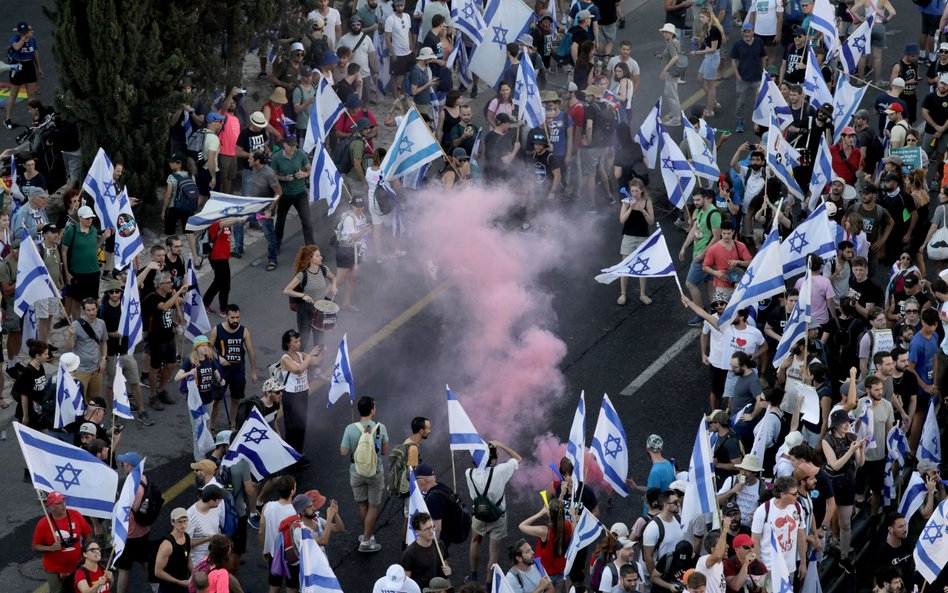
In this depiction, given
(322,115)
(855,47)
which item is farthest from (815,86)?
(322,115)

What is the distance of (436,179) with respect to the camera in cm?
2341

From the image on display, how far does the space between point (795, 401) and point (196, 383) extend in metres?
6.39

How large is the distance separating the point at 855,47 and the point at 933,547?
12.1 meters

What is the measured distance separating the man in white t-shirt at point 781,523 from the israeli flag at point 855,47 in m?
11.7

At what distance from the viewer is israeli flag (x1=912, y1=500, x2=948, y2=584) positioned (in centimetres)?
1543

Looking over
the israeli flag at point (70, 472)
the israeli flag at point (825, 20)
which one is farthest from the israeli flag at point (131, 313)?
the israeli flag at point (825, 20)

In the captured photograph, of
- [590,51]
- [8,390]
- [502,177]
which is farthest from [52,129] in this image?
[590,51]

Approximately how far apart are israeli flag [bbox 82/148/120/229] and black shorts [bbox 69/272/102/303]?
2.33ft

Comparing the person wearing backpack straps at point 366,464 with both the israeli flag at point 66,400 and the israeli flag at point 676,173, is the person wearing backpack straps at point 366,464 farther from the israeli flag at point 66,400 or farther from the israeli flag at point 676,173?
the israeli flag at point 676,173

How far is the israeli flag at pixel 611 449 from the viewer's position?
16594 mm

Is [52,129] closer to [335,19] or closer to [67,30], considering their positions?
[67,30]

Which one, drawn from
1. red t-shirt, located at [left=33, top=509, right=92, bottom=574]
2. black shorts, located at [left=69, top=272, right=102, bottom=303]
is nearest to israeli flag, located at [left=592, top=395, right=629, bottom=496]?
red t-shirt, located at [left=33, top=509, right=92, bottom=574]

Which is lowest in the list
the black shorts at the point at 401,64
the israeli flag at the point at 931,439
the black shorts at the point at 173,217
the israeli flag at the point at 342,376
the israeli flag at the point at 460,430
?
the black shorts at the point at 401,64

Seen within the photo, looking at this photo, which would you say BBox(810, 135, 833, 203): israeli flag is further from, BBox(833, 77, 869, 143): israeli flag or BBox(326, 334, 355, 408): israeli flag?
BBox(326, 334, 355, 408): israeli flag
